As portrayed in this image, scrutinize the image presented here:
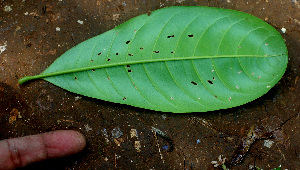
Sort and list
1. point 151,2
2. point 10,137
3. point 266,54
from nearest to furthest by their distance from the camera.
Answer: point 266,54 < point 10,137 < point 151,2

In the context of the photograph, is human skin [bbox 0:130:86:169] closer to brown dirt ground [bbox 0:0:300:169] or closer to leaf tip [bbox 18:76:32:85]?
brown dirt ground [bbox 0:0:300:169]

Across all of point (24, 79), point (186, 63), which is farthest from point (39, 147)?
point (186, 63)

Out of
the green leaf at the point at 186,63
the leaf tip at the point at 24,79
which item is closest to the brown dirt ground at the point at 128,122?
the leaf tip at the point at 24,79

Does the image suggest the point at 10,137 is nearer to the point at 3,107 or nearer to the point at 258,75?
the point at 3,107

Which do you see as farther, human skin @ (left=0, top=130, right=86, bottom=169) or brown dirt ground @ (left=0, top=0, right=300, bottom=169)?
brown dirt ground @ (left=0, top=0, right=300, bottom=169)

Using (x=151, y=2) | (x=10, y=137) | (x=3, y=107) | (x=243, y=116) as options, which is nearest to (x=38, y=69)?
(x=3, y=107)

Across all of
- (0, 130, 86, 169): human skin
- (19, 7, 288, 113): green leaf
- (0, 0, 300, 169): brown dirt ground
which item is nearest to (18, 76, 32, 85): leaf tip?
(0, 0, 300, 169): brown dirt ground

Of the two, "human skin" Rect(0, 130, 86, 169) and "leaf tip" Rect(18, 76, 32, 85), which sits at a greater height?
"leaf tip" Rect(18, 76, 32, 85)
